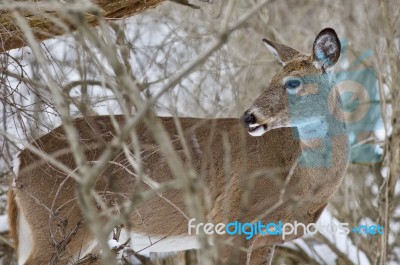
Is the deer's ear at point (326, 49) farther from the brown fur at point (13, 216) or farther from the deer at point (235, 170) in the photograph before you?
the brown fur at point (13, 216)

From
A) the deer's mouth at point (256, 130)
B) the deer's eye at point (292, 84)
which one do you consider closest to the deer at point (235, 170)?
the deer's eye at point (292, 84)

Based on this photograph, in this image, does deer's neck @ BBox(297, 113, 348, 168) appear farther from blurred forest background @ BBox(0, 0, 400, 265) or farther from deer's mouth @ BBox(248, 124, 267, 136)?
blurred forest background @ BBox(0, 0, 400, 265)

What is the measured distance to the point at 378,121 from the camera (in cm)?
834

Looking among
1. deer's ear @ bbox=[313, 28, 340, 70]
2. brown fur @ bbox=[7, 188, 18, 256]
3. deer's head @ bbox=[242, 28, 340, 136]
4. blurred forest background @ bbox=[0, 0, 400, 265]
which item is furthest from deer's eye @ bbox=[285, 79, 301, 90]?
brown fur @ bbox=[7, 188, 18, 256]

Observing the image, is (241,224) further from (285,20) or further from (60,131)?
(285,20)

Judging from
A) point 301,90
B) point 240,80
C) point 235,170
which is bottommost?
point 235,170

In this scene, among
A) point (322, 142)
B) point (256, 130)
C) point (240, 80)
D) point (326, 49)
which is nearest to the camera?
point (256, 130)

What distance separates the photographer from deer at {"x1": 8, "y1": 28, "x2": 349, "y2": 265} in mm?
5168

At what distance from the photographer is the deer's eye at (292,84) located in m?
5.13

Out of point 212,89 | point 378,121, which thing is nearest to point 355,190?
point 378,121

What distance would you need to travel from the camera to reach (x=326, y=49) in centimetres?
512

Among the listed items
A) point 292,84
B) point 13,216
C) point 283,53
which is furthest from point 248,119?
point 13,216

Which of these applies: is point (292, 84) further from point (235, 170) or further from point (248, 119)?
point (235, 170)

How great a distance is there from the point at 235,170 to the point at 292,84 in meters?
0.78
